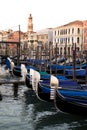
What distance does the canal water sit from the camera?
970cm

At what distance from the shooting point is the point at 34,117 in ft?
35.2

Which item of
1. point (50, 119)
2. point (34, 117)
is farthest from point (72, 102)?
point (34, 117)

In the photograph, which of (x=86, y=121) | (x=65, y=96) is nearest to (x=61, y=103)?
(x=65, y=96)

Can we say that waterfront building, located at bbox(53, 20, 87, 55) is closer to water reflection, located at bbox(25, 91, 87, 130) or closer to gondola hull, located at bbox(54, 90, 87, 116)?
water reflection, located at bbox(25, 91, 87, 130)

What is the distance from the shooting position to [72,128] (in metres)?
9.59

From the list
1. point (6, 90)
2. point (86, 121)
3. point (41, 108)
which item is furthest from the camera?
point (6, 90)

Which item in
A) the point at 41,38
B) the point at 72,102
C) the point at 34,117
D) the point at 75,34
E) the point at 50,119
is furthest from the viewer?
the point at 41,38

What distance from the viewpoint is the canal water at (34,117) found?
31.8ft

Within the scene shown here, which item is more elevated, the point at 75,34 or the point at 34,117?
the point at 75,34

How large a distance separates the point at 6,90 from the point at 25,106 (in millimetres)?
3910

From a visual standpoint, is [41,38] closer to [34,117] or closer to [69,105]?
[34,117]

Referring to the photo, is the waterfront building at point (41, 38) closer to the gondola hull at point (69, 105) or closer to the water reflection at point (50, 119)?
the water reflection at point (50, 119)

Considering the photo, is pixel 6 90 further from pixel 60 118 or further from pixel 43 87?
pixel 60 118

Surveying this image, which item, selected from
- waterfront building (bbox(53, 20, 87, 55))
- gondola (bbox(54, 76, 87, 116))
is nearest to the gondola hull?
gondola (bbox(54, 76, 87, 116))
